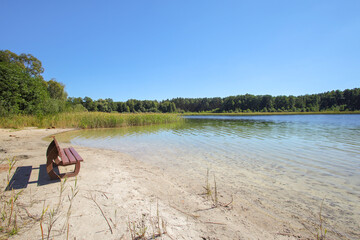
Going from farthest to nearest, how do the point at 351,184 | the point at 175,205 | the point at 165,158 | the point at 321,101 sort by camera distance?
the point at 321,101 < the point at 165,158 < the point at 351,184 < the point at 175,205

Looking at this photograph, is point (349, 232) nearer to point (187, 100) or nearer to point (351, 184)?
point (351, 184)

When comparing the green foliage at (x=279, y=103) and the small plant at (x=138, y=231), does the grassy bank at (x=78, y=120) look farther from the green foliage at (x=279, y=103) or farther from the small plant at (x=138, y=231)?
the green foliage at (x=279, y=103)

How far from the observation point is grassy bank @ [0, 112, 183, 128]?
1641cm

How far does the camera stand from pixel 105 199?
3.27m

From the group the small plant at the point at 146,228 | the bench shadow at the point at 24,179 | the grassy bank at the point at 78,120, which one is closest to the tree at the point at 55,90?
the grassy bank at the point at 78,120

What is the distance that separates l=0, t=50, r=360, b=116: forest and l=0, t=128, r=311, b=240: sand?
66.0ft

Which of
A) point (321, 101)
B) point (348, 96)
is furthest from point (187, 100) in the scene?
point (348, 96)

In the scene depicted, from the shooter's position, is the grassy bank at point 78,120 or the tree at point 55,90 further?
the tree at point 55,90

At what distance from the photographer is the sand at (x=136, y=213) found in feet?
7.74

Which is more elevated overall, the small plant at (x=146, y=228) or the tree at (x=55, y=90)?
the tree at (x=55, y=90)

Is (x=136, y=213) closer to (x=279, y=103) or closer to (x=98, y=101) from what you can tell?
(x=98, y=101)

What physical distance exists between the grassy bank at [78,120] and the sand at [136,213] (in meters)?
16.2

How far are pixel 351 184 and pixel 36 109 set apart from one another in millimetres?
28322

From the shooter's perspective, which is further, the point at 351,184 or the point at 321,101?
the point at 321,101
